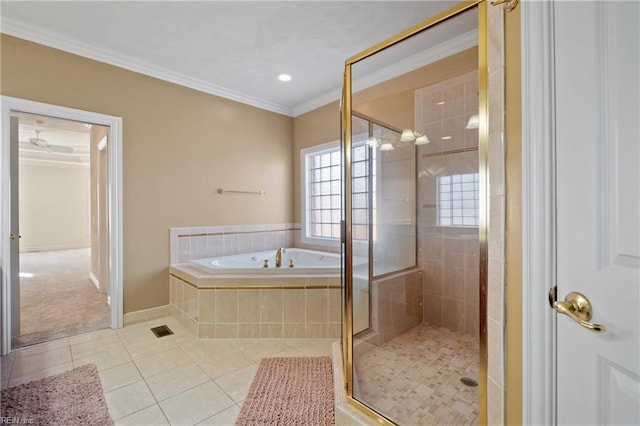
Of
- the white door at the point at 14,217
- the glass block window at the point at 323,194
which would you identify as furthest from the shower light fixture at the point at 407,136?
the white door at the point at 14,217

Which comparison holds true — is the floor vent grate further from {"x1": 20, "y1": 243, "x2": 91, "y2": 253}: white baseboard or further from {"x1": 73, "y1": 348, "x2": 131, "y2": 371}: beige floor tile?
{"x1": 20, "y1": 243, "x2": 91, "y2": 253}: white baseboard

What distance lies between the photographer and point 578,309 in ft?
2.49

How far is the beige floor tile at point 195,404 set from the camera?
5.07 feet

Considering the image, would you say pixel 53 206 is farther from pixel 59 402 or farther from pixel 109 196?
pixel 59 402

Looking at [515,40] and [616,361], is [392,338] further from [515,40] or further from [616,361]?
[515,40]

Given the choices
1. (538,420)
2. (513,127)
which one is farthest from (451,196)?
(538,420)

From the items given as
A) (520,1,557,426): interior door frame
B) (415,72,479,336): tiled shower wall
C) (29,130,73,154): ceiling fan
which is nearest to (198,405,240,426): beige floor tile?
(520,1,557,426): interior door frame

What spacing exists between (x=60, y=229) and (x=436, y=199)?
371 inches

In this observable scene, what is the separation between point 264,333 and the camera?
2.48 m

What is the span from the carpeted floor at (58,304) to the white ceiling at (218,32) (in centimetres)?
246

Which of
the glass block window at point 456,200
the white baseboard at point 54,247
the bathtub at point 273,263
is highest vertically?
the glass block window at point 456,200

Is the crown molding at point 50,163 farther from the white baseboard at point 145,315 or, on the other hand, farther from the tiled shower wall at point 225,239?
the white baseboard at point 145,315

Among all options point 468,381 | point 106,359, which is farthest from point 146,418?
point 468,381

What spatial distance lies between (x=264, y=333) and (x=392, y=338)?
3.48 ft
